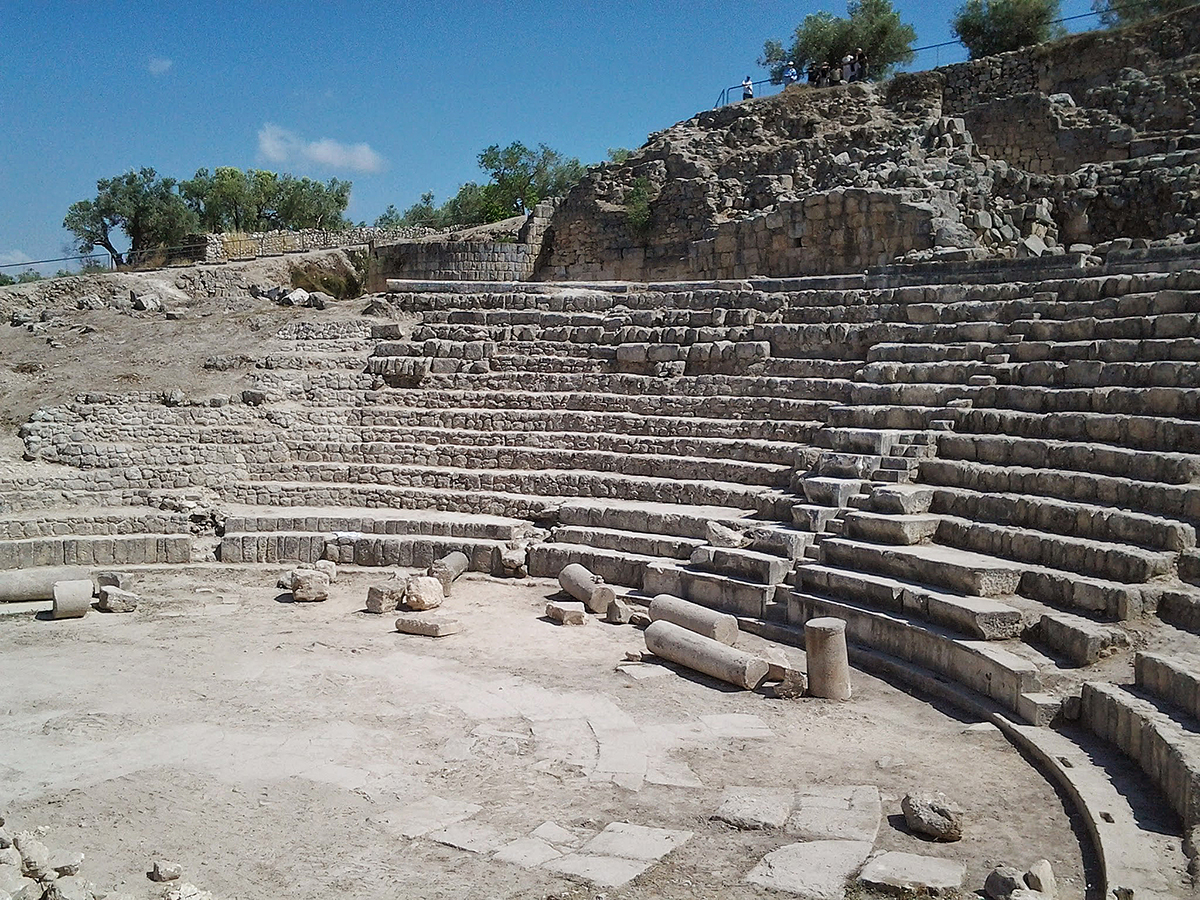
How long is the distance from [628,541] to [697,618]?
8.59 ft

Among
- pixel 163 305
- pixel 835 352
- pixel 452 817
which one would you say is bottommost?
pixel 452 817

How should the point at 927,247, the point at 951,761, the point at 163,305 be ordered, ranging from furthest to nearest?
the point at 163,305 → the point at 927,247 → the point at 951,761

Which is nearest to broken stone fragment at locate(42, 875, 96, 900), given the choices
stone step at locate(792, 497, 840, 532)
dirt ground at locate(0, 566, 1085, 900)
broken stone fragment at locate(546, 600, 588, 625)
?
dirt ground at locate(0, 566, 1085, 900)

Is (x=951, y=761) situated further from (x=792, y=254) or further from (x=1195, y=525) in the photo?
(x=792, y=254)

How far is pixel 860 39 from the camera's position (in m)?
29.5

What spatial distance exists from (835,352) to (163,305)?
617 inches

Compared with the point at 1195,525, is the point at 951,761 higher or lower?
lower

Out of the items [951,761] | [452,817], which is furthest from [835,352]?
[452,817]

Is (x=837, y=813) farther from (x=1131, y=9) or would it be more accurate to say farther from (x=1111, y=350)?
(x=1131, y=9)

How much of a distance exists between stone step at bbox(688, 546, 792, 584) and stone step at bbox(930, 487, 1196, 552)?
1.72 meters

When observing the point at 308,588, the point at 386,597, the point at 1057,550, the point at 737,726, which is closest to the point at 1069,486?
the point at 1057,550

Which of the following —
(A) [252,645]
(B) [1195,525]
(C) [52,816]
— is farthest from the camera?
(A) [252,645]

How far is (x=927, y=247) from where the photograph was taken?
16.0 metres

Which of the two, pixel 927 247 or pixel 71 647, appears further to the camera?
pixel 927 247
